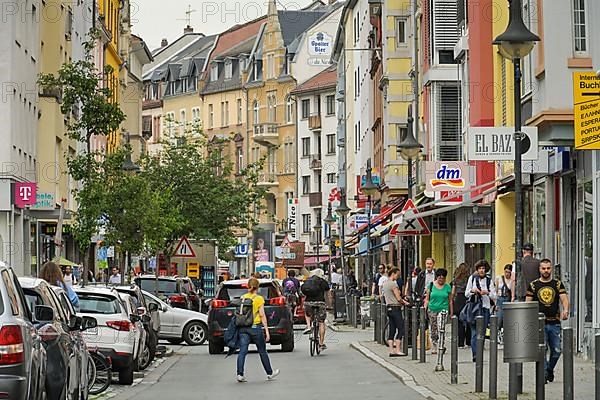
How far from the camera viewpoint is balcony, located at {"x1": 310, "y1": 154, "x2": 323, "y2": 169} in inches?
4521

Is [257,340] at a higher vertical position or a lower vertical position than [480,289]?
lower

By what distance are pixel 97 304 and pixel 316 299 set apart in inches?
357

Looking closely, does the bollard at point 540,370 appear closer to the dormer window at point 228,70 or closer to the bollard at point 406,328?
the bollard at point 406,328

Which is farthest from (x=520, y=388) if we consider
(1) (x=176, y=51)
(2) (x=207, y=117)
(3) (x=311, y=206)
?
(1) (x=176, y=51)

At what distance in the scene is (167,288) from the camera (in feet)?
147

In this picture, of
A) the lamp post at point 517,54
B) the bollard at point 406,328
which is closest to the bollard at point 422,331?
the bollard at point 406,328

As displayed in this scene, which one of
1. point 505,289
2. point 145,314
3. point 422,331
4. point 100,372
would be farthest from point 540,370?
point 145,314

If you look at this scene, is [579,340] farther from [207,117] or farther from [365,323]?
[207,117]

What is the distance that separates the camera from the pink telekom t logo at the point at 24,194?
42.8 m

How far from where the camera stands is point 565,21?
24688mm

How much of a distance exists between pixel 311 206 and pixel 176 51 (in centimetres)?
3694

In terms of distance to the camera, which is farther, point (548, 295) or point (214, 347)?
point (214, 347)

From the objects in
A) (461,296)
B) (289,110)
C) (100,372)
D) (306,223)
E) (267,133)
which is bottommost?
(100,372)

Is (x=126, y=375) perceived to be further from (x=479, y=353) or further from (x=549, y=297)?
(x=549, y=297)
